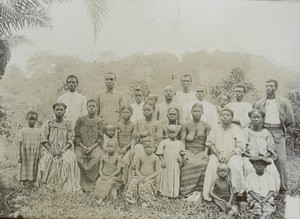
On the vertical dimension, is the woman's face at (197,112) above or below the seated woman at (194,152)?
above

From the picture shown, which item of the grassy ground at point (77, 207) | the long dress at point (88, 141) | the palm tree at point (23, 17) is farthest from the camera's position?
the palm tree at point (23, 17)

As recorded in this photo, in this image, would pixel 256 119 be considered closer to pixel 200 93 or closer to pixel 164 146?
pixel 200 93

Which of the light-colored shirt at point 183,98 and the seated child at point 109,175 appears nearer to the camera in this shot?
the seated child at point 109,175

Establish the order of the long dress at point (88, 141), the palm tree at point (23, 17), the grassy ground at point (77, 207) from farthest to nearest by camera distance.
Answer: the palm tree at point (23, 17)
the long dress at point (88, 141)
the grassy ground at point (77, 207)

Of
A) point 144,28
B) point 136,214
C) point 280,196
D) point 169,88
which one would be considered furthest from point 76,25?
point 280,196

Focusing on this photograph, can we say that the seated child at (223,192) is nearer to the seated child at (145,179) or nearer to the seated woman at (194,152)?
the seated woman at (194,152)

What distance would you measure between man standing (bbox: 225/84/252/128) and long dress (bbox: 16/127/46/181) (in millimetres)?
1703

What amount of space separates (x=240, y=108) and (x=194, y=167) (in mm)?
669

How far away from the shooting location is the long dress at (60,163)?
4.23 m

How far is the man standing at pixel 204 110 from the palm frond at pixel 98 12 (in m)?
1.05

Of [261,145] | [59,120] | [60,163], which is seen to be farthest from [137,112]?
[261,145]

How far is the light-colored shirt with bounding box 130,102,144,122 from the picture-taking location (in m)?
4.30

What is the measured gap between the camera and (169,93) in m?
4.32

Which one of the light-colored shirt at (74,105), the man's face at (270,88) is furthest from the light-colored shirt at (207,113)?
the light-colored shirt at (74,105)
